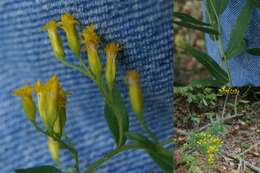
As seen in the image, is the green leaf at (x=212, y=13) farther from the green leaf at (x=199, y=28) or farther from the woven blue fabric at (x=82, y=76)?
the woven blue fabric at (x=82, y=76)

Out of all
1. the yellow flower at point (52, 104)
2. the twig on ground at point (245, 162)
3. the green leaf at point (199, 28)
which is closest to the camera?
the yellow flower at point (52, 104)

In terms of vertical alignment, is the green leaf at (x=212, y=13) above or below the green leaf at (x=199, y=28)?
above

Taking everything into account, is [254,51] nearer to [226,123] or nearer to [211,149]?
[226,123]

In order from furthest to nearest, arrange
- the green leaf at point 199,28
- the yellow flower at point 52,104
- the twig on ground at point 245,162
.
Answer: the green leaf at point 199,28
the twig on ground at point 245,162
the yellow flower at point 52,104

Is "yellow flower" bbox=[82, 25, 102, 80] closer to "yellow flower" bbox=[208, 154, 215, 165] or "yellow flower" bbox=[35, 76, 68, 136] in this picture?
"yellow flower" bbox=[35, 76, 68, 136]

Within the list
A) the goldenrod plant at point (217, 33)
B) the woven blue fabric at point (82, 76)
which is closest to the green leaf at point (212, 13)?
the goldenrod plant at point (217, 33)

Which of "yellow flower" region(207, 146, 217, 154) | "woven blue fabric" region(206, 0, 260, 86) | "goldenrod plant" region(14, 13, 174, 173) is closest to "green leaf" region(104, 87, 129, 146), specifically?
"goldenrod plant" region(14, 13, 174, 173)
